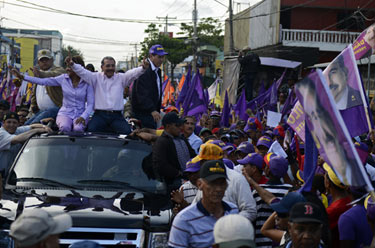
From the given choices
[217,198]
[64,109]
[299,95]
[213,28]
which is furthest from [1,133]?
[213,28]

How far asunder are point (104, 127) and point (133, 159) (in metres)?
1.86

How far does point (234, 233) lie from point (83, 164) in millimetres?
3922

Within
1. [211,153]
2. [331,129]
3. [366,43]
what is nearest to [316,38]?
[366,43]

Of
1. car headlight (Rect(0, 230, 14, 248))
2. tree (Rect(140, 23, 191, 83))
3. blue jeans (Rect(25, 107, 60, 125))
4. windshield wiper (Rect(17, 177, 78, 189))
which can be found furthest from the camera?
tree (Rect(140, 23, 191, 83))

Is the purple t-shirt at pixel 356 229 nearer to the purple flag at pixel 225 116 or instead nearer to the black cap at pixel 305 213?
the black cap at pixel 305 213

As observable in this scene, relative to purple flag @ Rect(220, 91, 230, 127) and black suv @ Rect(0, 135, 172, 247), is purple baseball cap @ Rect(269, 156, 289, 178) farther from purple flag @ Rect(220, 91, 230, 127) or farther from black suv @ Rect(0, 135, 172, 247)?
purple flag @ Rect(220, 91, 230, 127)

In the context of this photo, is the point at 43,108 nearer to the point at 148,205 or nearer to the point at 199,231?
the point at 148,205

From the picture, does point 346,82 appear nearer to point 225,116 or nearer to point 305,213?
point 305,213

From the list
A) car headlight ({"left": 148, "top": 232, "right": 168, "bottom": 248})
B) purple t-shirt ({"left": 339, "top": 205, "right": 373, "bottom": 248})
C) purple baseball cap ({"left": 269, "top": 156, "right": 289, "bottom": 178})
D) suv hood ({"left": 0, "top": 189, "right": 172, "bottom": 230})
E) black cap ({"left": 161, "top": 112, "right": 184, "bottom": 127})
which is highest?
black cap ({"left": 161, "top": 112, "right": 184, "bottom": 127})

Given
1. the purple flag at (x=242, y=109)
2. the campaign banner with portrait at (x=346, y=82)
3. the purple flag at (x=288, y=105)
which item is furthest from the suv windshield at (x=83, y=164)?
the purple flag at (x=242, y=109)

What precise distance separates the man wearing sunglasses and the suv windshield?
150 mm

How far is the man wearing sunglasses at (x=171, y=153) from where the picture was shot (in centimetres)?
794

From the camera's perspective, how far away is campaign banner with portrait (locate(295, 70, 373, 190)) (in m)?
4.38

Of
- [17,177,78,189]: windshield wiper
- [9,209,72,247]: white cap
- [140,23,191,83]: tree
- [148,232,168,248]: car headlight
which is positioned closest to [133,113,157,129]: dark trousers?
[17,177,78,189]: windshield wiper
